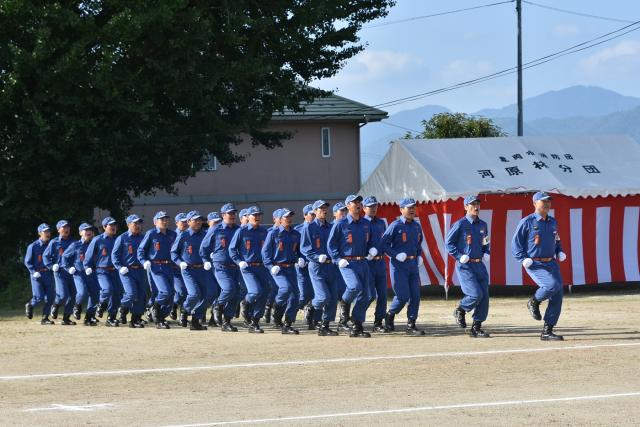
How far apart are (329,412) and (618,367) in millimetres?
4310

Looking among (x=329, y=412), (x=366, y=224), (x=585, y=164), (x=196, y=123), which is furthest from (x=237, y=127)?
(x=329, y=412)

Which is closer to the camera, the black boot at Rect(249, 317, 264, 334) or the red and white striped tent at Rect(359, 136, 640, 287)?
the black boot at Rect(249, 317, 264, 334)

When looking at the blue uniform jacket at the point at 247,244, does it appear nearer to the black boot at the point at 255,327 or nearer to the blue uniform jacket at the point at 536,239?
the black boot at the point at 255,327

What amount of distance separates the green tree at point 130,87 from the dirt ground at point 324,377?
7.99 meters

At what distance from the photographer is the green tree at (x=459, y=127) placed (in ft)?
145

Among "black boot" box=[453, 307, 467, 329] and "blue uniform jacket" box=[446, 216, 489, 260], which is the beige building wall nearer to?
"black boot" box=[453, 307, 467, 329]

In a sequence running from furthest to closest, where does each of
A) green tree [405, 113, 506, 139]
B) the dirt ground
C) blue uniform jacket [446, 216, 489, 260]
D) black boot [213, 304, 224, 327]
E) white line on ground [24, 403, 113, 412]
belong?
1. green tree [405, 113, 506, 139]
2. black boot [213, 304, 224, 327]
3. blue uniform jacket [446, 216, 489, 260]
4. white line on ground [24, 403, 113, 412]
5. the dirt ground

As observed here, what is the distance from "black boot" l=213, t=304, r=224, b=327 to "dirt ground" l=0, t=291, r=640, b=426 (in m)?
0.40

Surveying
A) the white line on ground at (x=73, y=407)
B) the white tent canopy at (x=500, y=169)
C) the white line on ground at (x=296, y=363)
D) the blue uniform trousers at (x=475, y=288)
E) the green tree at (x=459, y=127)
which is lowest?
the white line on ground at (x=73, y=407)

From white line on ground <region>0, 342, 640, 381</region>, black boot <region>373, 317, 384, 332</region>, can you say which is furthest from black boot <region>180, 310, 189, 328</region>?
white line on ground <region>0, 342, 640, 381</region>

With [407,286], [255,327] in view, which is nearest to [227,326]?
[255,327]

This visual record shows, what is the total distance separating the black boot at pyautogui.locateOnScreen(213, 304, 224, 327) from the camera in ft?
66.0

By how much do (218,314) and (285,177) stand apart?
22849 millimetres

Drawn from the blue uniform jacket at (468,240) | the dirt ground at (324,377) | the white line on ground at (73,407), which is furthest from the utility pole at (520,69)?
the white line on ground at (73,407)
